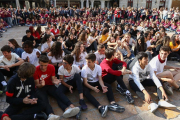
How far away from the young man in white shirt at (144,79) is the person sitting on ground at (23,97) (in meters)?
1.94

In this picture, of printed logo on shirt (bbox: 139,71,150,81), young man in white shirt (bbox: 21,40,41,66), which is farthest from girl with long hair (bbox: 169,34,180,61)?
young man in white shirt (bbox: 21,40,41,66)

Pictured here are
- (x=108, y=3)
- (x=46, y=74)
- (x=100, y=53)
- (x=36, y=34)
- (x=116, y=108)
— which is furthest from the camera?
(x=108, y=3)

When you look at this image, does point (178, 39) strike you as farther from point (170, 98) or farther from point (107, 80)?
point (107, 80)

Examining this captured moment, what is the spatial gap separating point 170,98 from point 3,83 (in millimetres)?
3778

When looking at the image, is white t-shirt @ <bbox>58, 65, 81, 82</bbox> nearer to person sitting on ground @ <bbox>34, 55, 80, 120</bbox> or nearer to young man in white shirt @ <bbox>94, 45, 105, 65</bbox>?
person sitting on ground @ <bbox>34, 55, 80, 120</bbox>

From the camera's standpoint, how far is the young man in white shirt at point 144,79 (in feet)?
9.37

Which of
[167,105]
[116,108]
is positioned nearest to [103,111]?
[116,108]

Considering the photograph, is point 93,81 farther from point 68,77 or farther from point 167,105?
point 167,105

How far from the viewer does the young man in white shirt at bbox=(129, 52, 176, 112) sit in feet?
9.37

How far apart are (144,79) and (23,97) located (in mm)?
2605

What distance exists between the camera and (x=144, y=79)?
3.30 metres

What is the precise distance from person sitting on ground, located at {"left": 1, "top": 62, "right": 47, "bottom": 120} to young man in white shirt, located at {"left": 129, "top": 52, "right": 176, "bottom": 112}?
194cm

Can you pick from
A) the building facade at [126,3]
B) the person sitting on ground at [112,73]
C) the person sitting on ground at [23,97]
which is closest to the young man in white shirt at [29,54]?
the person sitting on ground at [23,97]

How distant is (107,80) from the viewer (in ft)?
10.9
